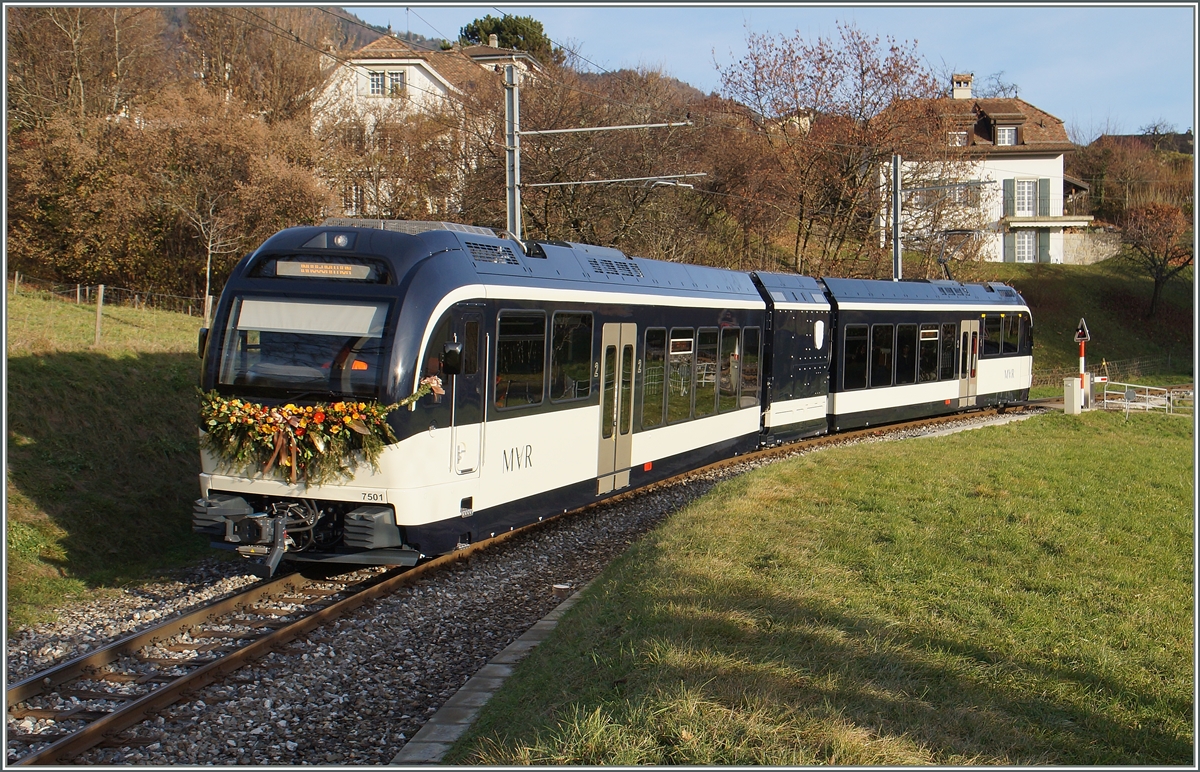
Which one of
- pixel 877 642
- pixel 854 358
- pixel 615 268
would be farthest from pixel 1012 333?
pixel 877 642

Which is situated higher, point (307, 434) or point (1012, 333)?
point (1012, 333)

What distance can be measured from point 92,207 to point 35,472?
59.7 ft

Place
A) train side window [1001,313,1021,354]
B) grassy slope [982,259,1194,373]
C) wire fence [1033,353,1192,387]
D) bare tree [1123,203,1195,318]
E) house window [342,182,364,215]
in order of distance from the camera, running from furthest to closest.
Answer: bare tree [1123,203,1195,318]
grassy slope [982,259,1194,373]
wire fence [1033,353,1192,387]
house window [342,182,364,215]
train side window [1001,313,1021,354]

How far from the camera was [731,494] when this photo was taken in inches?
501

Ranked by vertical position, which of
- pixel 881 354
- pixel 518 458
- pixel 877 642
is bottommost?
pixel 877 642

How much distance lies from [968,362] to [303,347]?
19.1 metres

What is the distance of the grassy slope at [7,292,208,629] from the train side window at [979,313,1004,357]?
59.1 feet

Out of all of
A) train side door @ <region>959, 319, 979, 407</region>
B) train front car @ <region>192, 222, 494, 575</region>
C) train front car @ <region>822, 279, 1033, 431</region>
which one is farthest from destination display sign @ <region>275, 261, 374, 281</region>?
train side door @ <region>959, 319, 979, 407</region>

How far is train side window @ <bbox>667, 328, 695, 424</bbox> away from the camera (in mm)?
13711

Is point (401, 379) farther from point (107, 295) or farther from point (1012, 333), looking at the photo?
point (1012, 333)

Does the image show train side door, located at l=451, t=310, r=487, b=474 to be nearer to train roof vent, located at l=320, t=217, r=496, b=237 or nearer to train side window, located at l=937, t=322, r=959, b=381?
train roof vent, located at l=320, t=217, r=496, b=237

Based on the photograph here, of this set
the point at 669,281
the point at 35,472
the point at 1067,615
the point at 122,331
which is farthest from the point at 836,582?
the point at 122,331

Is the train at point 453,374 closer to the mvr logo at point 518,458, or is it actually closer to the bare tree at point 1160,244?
the mvr logo at point 518,458

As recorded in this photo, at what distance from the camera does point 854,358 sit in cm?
2030
